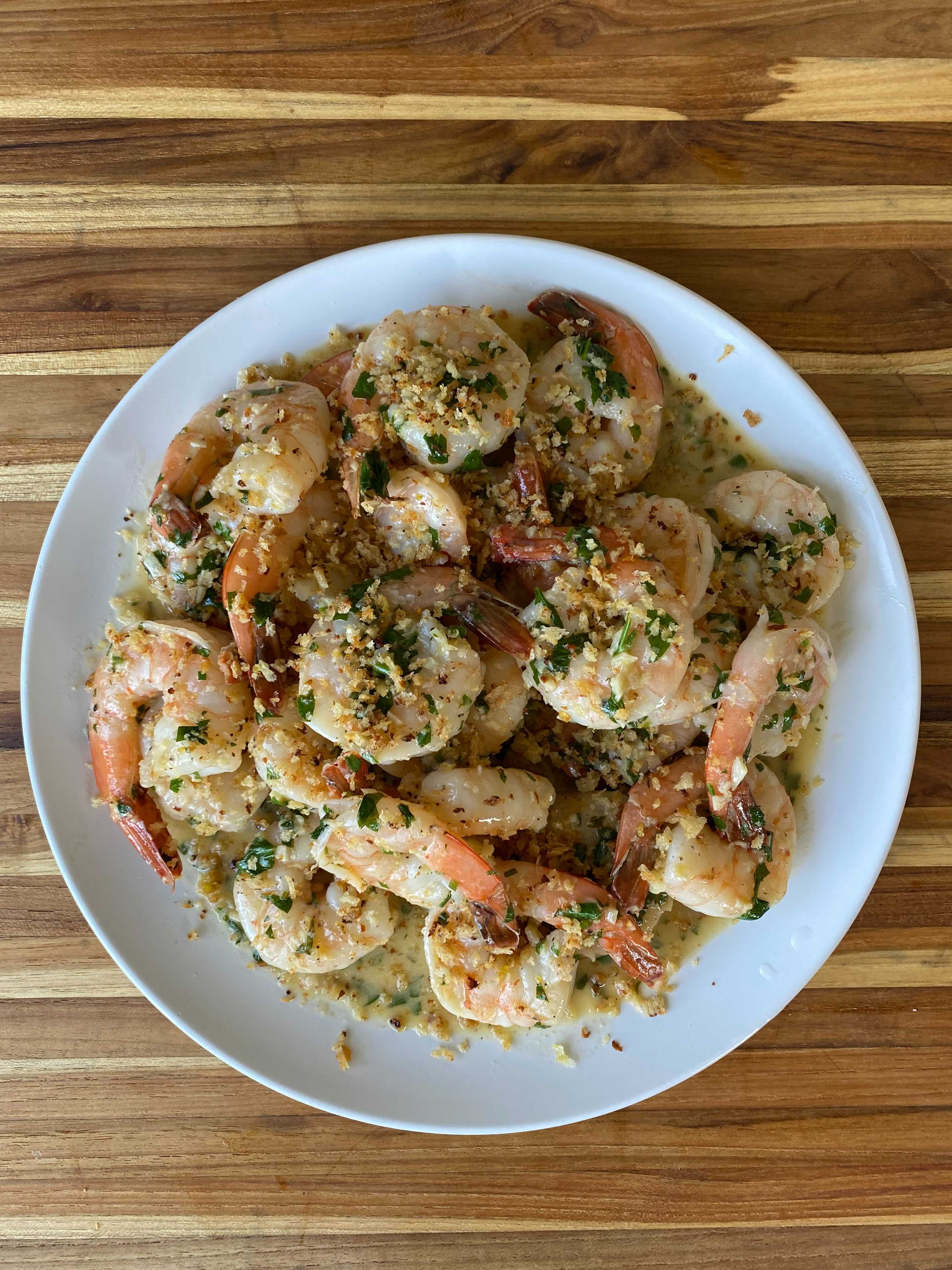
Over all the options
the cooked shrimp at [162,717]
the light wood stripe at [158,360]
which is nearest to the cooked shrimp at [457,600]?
the cooked shrimp at [162,717]

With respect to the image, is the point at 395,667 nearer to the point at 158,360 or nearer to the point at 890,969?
the point at 158,360

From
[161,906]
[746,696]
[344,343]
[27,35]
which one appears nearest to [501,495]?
[344,343]

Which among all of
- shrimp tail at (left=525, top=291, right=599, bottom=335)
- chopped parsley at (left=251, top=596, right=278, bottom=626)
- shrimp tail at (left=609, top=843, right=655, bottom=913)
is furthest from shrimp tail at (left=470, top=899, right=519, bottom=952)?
shrimp tail at (left=525, top=291, right=599, bottom=335)

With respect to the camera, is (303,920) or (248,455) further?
(303,920)

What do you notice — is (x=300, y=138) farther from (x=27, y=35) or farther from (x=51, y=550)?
(x=51, y=550)

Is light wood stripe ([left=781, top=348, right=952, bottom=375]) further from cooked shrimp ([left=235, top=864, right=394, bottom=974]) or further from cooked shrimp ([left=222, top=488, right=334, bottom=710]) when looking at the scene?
cooked shrimp ([left=235, top=864, right=394, bottom=974])

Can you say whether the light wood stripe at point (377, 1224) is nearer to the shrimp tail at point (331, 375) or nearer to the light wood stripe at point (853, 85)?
the shrimp tail at point (331, 375)

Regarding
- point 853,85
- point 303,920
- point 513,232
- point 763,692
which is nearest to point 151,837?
point 303,920
